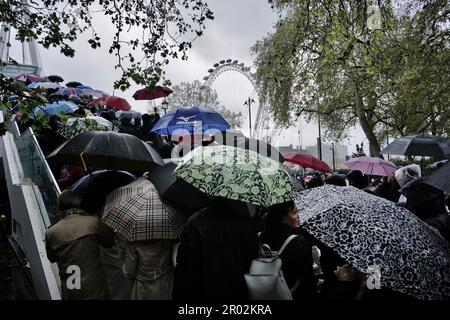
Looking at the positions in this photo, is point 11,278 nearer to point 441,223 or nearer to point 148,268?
point 148,268

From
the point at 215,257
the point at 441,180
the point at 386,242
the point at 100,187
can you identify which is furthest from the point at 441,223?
the point at 100,187

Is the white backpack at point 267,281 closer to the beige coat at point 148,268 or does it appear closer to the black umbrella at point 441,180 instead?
the beige coat at point 148,268

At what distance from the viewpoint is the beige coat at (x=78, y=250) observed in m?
3.31

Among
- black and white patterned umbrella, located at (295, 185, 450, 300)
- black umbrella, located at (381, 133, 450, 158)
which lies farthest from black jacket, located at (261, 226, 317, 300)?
black umbrella, located at (381, 133, 450, 158)

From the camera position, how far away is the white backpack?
207 centimetres

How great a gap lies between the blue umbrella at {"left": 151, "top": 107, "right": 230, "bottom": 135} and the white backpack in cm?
535

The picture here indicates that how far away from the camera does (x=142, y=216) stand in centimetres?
296

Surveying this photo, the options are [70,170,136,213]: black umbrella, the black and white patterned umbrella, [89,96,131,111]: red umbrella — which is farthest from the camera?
[89,96,131,111]: red umbrella

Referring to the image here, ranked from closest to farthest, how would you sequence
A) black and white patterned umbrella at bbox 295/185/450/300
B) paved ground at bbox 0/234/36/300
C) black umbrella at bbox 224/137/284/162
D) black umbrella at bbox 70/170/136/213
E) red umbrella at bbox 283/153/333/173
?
black and white patterned umbrella at bbox 295/185/450/300 → black umbrella at bbox 70/170/136/213 → black umbrella at bbox 224/137/284/162 → paved ground at bbox 0/234/36/300 → red umbrella at bbox 283/153/333/173

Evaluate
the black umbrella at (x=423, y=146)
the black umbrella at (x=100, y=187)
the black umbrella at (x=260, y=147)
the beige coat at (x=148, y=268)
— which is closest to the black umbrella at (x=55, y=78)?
the black umbrella at (x=260, y=147)

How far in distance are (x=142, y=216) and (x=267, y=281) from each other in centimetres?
125

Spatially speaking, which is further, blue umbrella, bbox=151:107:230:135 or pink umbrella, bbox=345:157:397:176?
pink umbrella, bbox=345:157:397:176

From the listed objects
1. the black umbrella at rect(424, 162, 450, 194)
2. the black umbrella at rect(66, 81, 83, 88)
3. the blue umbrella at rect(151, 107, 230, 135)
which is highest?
the black umbrella at rect(66, 81, 83, 88)

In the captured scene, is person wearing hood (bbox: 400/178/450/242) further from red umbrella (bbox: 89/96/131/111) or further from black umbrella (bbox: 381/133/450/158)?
red umbrella (bbox: 89/96/131/111)
